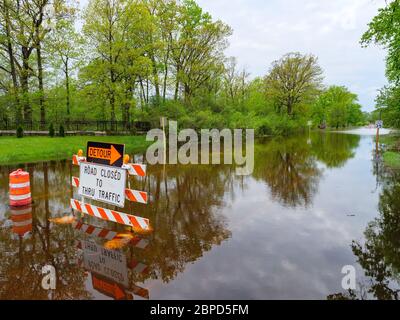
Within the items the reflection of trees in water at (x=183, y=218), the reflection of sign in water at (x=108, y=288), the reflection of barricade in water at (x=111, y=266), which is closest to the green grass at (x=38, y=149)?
the reflection of trees in water at (x=183, y=218)

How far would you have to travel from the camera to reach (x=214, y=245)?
18.9ft

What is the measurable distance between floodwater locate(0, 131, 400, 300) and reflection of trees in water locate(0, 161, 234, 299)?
2 cm

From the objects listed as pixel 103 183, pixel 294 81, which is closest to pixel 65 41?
pixel 103 183

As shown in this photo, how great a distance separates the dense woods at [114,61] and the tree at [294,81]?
62.8ft

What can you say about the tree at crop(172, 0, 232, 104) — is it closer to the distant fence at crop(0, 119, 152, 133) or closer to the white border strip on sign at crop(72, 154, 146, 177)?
the distant fence at crop(0, 119, 152, 133)

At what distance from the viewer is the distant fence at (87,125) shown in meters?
26.8

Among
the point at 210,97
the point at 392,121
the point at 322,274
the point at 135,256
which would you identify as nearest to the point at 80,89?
the point at 210,97

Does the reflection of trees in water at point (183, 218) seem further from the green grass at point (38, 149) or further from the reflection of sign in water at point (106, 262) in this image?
the green grass at point (38, 149)

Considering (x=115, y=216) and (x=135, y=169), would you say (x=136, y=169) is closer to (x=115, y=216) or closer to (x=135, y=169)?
(x=135, y=169)

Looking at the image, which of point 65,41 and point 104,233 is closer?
point 104,233

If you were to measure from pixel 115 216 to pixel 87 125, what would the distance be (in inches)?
1004

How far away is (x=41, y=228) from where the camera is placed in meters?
6.46

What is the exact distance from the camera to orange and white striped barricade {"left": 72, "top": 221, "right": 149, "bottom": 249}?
5.75 meters

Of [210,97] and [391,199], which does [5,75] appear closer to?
[210,97]
